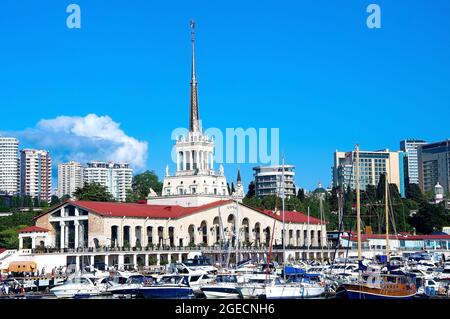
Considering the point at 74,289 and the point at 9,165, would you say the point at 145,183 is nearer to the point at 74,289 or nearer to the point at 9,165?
the point at 9,165

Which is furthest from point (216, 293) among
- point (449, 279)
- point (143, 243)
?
point (143, 243)

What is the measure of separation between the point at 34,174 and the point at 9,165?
19.4 ft

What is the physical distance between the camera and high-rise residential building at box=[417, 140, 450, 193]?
171 meters

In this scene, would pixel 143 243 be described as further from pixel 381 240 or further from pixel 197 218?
pixel 381 240

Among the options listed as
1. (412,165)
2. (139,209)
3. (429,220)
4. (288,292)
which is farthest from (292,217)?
(412,165)

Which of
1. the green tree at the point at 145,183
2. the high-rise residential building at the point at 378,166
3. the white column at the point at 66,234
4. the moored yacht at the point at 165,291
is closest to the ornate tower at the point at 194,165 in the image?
the white column at the point at 66,234

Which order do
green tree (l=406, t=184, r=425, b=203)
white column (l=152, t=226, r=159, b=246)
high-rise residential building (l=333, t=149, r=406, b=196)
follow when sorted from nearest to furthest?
white column (l=152, t=226, r=159, b=246)
green tree (l=406, t=184, r=425, b=203)
high-rise residential building (l=333, t=149, r=406, b=196)

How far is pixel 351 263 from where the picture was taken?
6062cm

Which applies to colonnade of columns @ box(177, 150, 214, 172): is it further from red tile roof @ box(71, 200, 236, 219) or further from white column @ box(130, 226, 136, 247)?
white column @ box(130, 226, 136, 247)

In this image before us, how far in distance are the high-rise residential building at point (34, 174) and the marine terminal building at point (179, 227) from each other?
103256 millimetres

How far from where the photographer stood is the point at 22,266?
200 ft

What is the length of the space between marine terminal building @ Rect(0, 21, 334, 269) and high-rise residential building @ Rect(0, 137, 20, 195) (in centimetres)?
10249

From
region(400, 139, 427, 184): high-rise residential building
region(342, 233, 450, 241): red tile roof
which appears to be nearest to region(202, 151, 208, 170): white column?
region(342, 233, 450, 241): red tile roof

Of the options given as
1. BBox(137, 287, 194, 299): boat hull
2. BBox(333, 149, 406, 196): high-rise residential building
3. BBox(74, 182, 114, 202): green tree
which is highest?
BBox(333, 149, 406, 196): high-rise residential building
